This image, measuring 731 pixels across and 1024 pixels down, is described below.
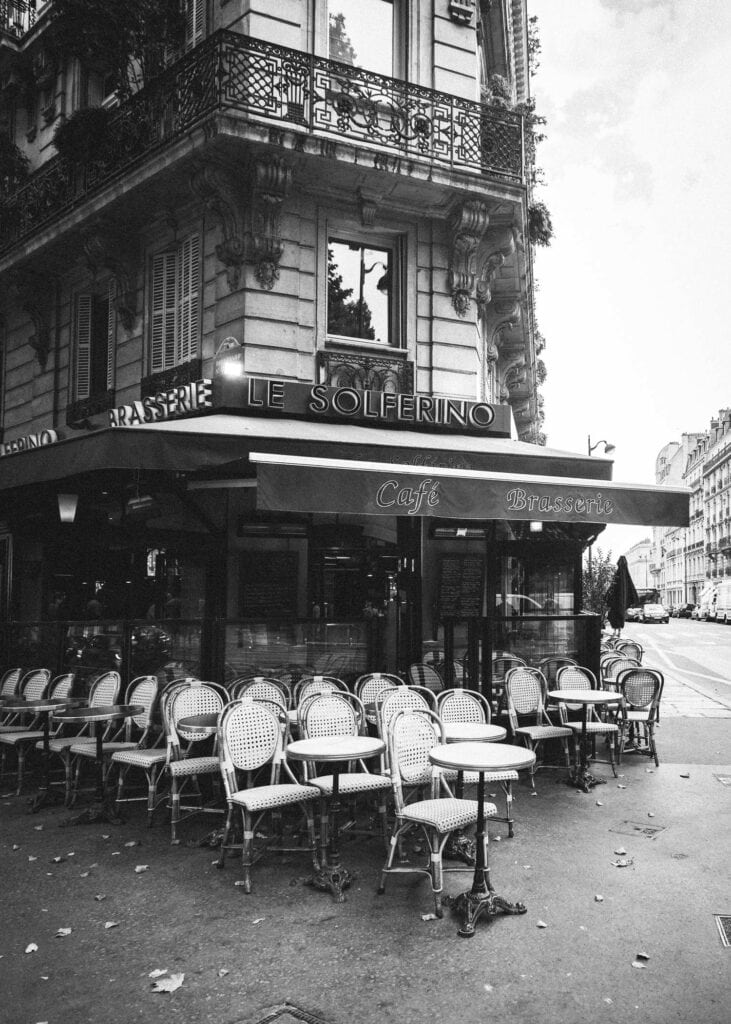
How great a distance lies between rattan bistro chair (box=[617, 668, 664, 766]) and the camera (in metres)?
9.26

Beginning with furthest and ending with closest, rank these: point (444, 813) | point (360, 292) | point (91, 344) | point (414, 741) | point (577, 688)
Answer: point (91, 344) < point (360, 292) < point (577, 688) < point (414, 741) < point (444, 813)

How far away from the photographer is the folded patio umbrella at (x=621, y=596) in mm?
14180

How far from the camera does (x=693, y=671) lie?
68.3ft

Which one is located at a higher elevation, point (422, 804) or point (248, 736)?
point (248, 736)

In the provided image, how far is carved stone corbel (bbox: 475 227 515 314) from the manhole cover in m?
8.43

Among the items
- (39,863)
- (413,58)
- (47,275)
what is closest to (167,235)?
(47,275)

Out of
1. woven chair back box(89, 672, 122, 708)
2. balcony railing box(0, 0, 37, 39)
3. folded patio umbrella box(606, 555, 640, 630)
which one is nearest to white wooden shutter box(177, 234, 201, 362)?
woven chair back box(89, 672, 122, 708)

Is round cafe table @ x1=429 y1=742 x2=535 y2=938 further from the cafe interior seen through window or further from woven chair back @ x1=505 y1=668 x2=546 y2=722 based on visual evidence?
the cafe interior seen through window

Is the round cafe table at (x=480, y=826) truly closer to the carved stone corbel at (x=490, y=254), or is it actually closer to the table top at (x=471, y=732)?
the table top at (x=471, y=732)

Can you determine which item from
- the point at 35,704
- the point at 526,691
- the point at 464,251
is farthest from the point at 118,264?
the point at 526,691

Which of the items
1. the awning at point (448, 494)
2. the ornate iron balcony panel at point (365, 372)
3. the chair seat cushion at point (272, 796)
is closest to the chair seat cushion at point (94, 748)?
the chair seat cushion at point (272, 796)

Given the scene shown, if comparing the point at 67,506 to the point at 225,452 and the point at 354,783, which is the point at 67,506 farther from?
the point at 354,783

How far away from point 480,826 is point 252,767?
1.84 m

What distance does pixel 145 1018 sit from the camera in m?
3.56
